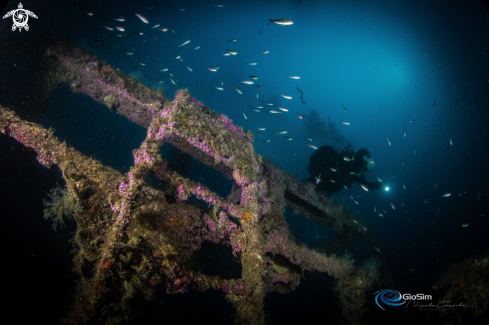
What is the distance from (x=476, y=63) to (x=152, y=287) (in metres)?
48.4

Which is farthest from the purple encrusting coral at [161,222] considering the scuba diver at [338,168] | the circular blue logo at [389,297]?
the scuba diver at [338,168]

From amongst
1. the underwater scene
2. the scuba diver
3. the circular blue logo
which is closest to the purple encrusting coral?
the underwater scene

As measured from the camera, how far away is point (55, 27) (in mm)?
17062

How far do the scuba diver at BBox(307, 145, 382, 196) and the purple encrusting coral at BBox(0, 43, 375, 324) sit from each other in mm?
6035

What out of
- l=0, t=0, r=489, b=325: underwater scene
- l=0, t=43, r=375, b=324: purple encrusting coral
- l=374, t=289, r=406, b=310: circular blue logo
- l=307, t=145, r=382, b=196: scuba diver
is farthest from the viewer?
l=307, t=145, r=382, b=196: scuba diver

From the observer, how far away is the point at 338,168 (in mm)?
9812

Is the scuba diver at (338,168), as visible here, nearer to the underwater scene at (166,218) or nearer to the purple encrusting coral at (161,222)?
the underwater scene at (166,218)

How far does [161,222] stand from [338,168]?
30.2 ft

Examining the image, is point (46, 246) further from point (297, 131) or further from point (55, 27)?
point (297, 131)

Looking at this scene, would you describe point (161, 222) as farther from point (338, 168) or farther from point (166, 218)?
point (338, 168)

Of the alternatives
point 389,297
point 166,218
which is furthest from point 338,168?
point 166,218

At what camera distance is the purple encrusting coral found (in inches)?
101

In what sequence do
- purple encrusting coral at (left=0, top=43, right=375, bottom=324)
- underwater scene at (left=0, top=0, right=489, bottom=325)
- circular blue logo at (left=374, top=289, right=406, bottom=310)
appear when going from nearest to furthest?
purple encrusting coral at (left=0, top=43, right=375, bottom=324)
underwater scene at (left=0, top=0, right=489, bottom=325)
circular blue logo at (left=374, top=289, right=406, bottom=310)

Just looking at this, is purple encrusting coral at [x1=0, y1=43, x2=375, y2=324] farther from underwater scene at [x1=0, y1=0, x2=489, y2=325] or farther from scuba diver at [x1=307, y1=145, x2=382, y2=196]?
scuba diver at [x1=307, y1=145, x2=382, y2=196]
